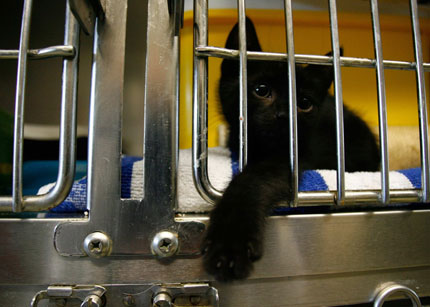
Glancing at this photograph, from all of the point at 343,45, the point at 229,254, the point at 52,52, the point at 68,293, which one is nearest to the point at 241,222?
the point at 229,254

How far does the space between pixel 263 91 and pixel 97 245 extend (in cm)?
69

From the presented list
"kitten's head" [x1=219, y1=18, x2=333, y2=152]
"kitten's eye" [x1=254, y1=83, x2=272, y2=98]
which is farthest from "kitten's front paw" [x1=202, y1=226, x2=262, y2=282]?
"kitten's eye" [x1=254, y1=83, x2=272, y2=98]

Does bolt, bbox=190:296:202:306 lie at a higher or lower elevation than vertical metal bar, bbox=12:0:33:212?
lower

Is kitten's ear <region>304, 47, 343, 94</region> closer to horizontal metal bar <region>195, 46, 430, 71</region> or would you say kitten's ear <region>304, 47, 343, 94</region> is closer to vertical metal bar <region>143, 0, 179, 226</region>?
horizontal metal bar <region>195, 46, 430, 71</region>

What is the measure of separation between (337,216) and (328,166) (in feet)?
1.94

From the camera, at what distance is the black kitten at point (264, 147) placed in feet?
1.37

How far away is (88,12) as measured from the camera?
1.36ft

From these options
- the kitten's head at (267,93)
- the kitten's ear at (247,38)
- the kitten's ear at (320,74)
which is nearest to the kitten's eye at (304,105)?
the kitten's head at (267,93)

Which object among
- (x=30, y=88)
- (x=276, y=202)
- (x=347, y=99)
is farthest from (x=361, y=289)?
(x=30, y=88)

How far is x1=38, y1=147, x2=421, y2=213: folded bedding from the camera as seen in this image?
1.56 ft

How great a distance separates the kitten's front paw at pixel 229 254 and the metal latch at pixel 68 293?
174 millimetres

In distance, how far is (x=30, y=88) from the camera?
1.06 m

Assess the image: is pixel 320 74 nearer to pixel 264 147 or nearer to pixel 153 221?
pixel 264 147

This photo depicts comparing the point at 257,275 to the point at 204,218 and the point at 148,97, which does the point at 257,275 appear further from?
the point at 148,97
